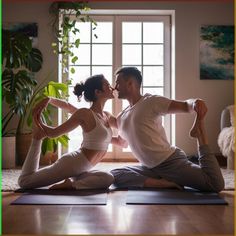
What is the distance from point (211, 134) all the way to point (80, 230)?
11.5 feet

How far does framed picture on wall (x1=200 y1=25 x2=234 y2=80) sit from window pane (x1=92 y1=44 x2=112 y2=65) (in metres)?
1.13

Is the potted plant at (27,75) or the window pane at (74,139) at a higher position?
the potted plant at (27,75)

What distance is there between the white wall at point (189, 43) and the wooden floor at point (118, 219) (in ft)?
8.90

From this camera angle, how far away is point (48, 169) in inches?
103

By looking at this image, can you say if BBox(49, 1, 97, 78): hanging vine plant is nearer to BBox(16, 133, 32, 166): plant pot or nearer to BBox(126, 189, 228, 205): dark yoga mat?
BBox(16, 133, 32, 166): plant pot

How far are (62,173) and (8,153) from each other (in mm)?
1612

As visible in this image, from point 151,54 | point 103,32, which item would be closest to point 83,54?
point 103,32

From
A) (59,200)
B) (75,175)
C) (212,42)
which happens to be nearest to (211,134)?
(212,42)

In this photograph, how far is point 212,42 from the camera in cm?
484

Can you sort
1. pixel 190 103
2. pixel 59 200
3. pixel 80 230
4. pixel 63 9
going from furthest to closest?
1. pixel 63 9
2. pixel 190 103
3. pixel 59 200
4. pixel 80 230

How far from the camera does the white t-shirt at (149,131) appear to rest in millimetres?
2613

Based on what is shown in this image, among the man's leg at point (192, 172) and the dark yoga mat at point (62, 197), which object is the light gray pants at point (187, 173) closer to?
the man's leg at point (192, 172)

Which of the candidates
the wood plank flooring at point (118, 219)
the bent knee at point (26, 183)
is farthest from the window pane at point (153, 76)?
the wood plank flooring at point (118, 219)

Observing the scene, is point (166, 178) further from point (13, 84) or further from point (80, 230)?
point (13, 84)
